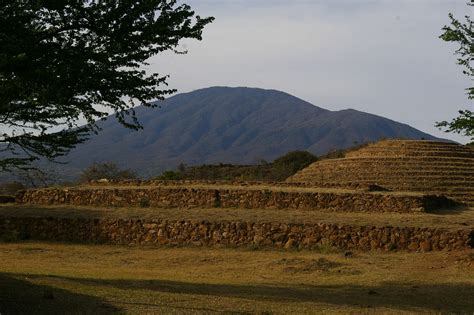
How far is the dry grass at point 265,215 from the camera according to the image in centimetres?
2219

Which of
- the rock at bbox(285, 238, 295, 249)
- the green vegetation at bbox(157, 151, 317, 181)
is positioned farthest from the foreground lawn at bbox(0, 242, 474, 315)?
the green vegetation at bbox(157, 151, 317, 181)

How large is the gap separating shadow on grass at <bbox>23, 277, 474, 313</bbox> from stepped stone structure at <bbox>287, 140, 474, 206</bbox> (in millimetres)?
15260

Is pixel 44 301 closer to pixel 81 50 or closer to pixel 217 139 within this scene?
pixel 81 50

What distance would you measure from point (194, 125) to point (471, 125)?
6688 inches

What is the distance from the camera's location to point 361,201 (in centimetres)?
2556

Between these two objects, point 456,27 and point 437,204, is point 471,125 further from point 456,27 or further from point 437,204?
point 437,204

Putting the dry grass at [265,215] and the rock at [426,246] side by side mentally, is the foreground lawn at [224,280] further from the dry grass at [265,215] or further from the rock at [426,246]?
the dry grass at [265,215]

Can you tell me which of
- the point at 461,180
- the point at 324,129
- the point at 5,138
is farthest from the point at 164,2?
the point at 324,129

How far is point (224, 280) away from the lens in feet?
50.8

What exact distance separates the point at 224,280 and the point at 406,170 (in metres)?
19.7

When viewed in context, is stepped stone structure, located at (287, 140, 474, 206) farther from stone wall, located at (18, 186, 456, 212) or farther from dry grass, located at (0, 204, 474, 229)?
dry grass, located at (0, 204, 474, 229)

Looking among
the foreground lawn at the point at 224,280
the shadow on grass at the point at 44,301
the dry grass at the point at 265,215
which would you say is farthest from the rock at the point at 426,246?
the shadow on grass at the point at 44,301

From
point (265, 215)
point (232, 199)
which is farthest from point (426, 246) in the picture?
point (232, 199)

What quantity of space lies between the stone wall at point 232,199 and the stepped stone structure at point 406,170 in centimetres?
384
